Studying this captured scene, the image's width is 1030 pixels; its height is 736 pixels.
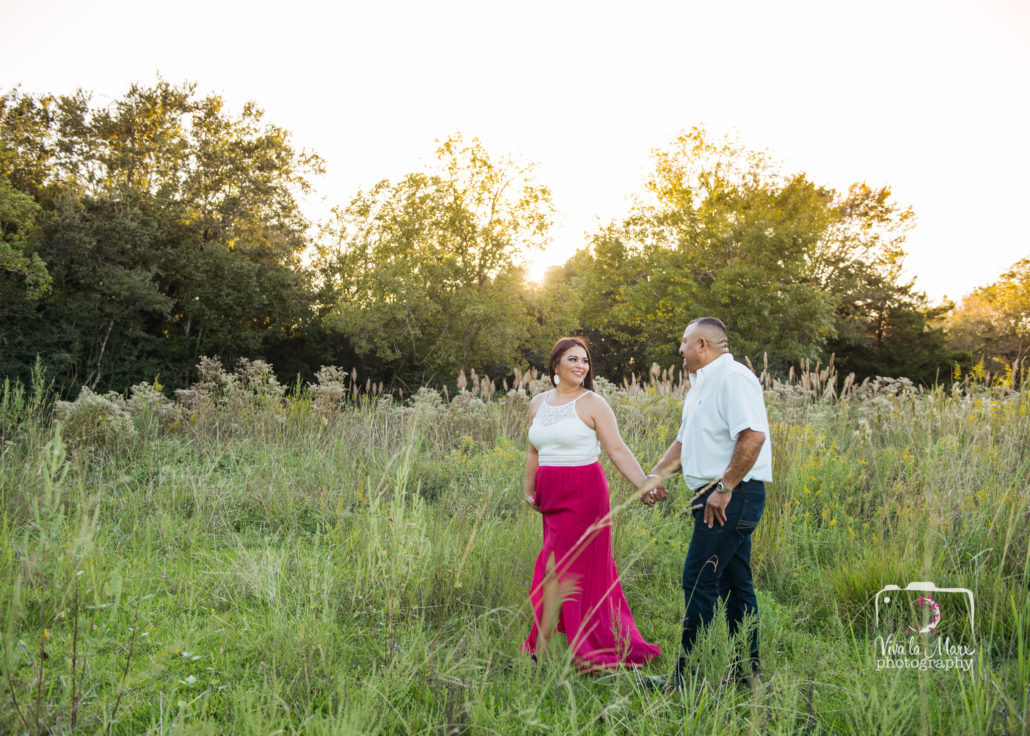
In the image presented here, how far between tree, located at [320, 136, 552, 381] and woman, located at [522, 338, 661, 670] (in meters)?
22.1

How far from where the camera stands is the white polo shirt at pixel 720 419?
3035 millimetres

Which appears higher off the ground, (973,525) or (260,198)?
(260,198)

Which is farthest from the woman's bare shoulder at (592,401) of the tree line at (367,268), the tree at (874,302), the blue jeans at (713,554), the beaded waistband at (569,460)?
the tree at (874,302)

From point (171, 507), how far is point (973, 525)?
578cm

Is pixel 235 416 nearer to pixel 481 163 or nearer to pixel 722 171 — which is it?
pixel 481 163

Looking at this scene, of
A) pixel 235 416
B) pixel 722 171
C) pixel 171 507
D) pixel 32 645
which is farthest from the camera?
pixel 722 171

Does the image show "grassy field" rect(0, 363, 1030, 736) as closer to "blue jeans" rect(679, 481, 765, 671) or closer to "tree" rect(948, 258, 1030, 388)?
"blue jeans" rect(679, 481, 765, 671)

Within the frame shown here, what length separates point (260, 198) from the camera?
27.2 meters

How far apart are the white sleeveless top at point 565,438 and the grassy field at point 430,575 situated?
19.0 inches

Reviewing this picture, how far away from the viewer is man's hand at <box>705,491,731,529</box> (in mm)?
3021

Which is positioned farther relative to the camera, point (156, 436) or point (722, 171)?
point (722, 171)

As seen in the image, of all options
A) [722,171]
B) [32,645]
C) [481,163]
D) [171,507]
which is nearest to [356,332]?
[481,163]

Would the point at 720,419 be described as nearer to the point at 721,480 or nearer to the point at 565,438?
the point at 721,480

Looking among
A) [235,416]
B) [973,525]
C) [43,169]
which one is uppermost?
[43,169]
